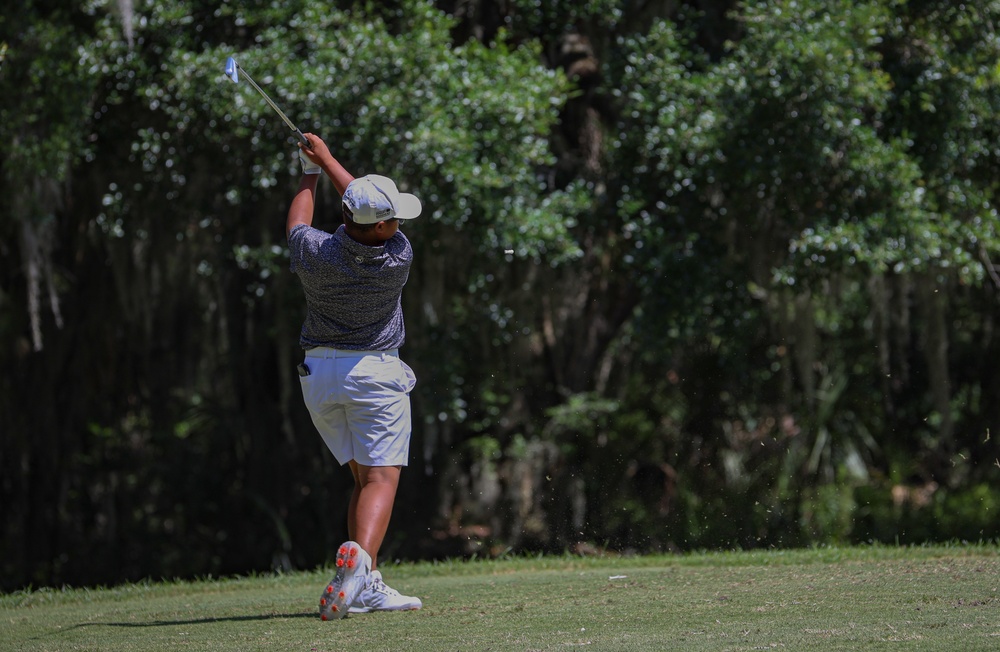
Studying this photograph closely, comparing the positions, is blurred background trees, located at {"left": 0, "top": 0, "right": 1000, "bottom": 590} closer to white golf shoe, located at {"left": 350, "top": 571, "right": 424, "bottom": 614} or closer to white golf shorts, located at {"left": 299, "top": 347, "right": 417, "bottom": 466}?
white golf shorts, located at {"left": 299, "top": 347, "right": 417, "bottom": 466}

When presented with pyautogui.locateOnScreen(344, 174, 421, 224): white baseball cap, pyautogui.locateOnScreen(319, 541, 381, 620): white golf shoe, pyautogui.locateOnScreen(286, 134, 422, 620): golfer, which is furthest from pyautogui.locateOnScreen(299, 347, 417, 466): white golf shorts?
pyautogui.locateOnScreen(344, 174, 421, 224): white baseball cap

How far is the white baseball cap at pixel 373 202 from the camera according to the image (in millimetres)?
4617

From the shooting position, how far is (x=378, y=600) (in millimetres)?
4719

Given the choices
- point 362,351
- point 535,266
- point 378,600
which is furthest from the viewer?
point 535,266

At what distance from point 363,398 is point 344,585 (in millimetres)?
709

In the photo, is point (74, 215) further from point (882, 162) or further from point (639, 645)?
point (639, 645)

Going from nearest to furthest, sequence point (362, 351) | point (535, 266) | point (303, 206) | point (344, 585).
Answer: point (344, 585), point (362, 351), point (303, 206), point (535, 266)

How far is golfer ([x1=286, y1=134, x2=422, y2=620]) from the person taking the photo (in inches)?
185

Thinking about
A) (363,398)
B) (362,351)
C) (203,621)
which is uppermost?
(362,351)

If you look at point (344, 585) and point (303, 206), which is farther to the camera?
point (303, 206)

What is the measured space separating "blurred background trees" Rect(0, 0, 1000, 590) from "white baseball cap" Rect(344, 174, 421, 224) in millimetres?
4381

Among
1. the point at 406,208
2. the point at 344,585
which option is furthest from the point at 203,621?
the point at 406,208

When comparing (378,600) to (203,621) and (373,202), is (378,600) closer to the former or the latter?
(203,621)

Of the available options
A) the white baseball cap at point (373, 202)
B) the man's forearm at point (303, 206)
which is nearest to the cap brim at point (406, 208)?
the white baseball cap at point (373, 202)
